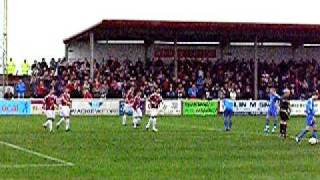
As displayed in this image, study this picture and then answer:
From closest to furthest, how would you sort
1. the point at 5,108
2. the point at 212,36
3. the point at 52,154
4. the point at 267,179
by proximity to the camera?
the point at 267,179 → the point at 52,154 → the point at 5,108 → the point at 212,36

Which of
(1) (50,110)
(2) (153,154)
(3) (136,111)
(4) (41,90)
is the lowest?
(2) (153,154)

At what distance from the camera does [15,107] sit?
63.5m

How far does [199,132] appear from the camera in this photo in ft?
143

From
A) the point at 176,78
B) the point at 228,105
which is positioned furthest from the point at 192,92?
the point at 228,105

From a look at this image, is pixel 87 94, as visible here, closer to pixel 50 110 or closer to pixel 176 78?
pixel 176 78

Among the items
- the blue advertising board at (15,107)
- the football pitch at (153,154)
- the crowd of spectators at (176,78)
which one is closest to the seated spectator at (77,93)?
the crowd of spectators at (176,78)

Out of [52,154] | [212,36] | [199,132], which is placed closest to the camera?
[52,154]

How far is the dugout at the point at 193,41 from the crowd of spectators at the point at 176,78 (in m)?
1.47

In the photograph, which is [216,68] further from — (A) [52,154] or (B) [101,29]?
(A) [52,154]

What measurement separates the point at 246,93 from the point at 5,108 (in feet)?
59.4

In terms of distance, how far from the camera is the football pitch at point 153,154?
Answer: 23.7 meters

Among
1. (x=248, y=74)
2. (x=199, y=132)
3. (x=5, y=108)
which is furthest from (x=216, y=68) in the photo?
(x=199, y=132)

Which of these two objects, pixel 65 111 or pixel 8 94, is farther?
pixel 8 94

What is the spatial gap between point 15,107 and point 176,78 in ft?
43.4
